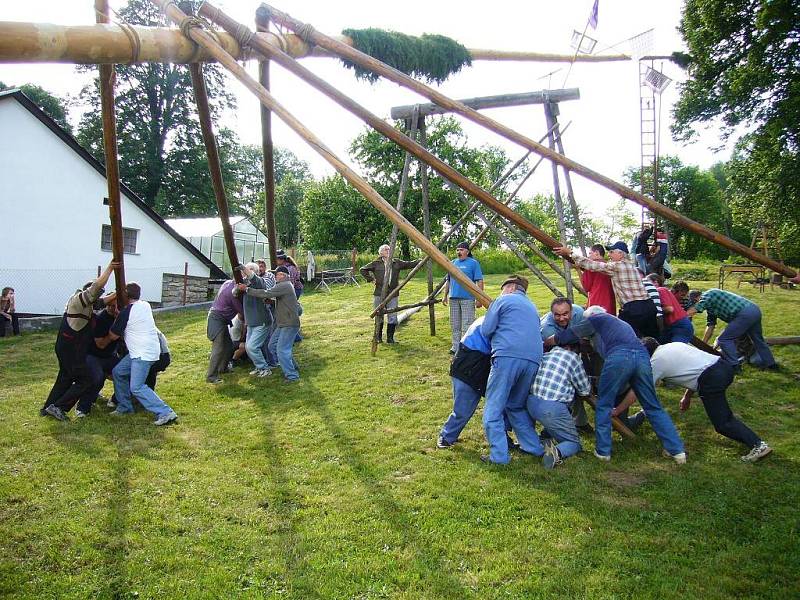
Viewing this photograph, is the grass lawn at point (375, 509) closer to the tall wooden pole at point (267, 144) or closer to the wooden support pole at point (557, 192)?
the wooden support pole at point (557, 192)

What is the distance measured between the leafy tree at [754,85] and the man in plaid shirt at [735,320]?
263 inches

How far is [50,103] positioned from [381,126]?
4513 centimetres

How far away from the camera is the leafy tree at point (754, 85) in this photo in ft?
44.8

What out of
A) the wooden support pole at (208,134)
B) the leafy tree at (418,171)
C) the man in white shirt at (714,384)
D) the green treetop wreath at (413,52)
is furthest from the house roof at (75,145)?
the man in white shirt at (714,384)

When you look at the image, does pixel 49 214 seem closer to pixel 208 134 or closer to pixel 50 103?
pixel 208 134

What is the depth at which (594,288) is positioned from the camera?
311 inches

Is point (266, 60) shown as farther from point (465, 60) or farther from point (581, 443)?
point (581, 443)

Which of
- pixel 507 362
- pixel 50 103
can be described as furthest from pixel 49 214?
pixel 50 103

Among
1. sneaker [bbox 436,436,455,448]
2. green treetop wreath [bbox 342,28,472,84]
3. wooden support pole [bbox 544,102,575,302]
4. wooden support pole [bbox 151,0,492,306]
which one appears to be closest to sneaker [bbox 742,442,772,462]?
sneaker [bbox 436,436,455,448]

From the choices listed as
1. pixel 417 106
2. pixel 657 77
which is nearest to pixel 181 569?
pixel 417 106

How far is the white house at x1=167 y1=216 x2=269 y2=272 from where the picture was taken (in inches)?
1142

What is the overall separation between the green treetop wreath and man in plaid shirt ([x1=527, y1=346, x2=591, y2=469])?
3921 millimetres

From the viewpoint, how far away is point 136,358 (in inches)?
313

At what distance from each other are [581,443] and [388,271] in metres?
5.67
